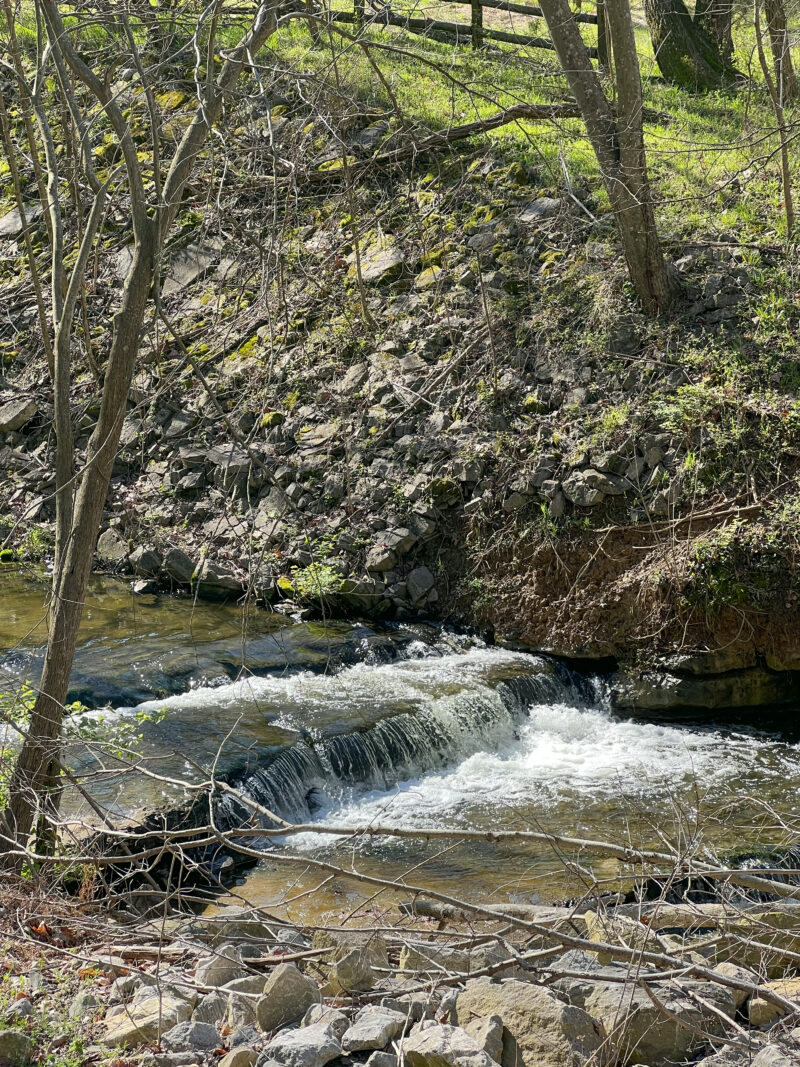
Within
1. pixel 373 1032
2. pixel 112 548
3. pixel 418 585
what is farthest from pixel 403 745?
pixel 112 548

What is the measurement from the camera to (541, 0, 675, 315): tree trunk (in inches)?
328

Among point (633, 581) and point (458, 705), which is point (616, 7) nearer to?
point (633, 581)

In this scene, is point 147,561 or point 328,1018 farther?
point 147,561

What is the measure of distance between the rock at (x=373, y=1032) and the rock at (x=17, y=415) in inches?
379

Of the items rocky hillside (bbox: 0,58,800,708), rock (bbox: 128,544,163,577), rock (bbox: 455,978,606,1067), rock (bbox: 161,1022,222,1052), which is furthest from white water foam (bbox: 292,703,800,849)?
rock (bbox: 128,544,163,577)

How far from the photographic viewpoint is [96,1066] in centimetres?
289

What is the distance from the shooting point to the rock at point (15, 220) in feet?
42.0

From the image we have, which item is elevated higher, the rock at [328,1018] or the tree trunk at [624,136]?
the tree trunk at [624,136]

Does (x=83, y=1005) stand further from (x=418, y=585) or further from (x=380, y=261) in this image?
(x=380, y=261)

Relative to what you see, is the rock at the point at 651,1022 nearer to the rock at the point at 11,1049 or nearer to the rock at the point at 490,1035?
the rock at the point at 490,1035

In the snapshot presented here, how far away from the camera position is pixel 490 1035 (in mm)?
2852

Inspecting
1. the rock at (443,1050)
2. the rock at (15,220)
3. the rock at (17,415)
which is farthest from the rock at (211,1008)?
the rock at (15,220)

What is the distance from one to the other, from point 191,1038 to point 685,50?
13.8 meters

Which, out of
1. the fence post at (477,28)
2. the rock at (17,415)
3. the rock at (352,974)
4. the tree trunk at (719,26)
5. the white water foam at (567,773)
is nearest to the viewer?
the rock at (352,974)
